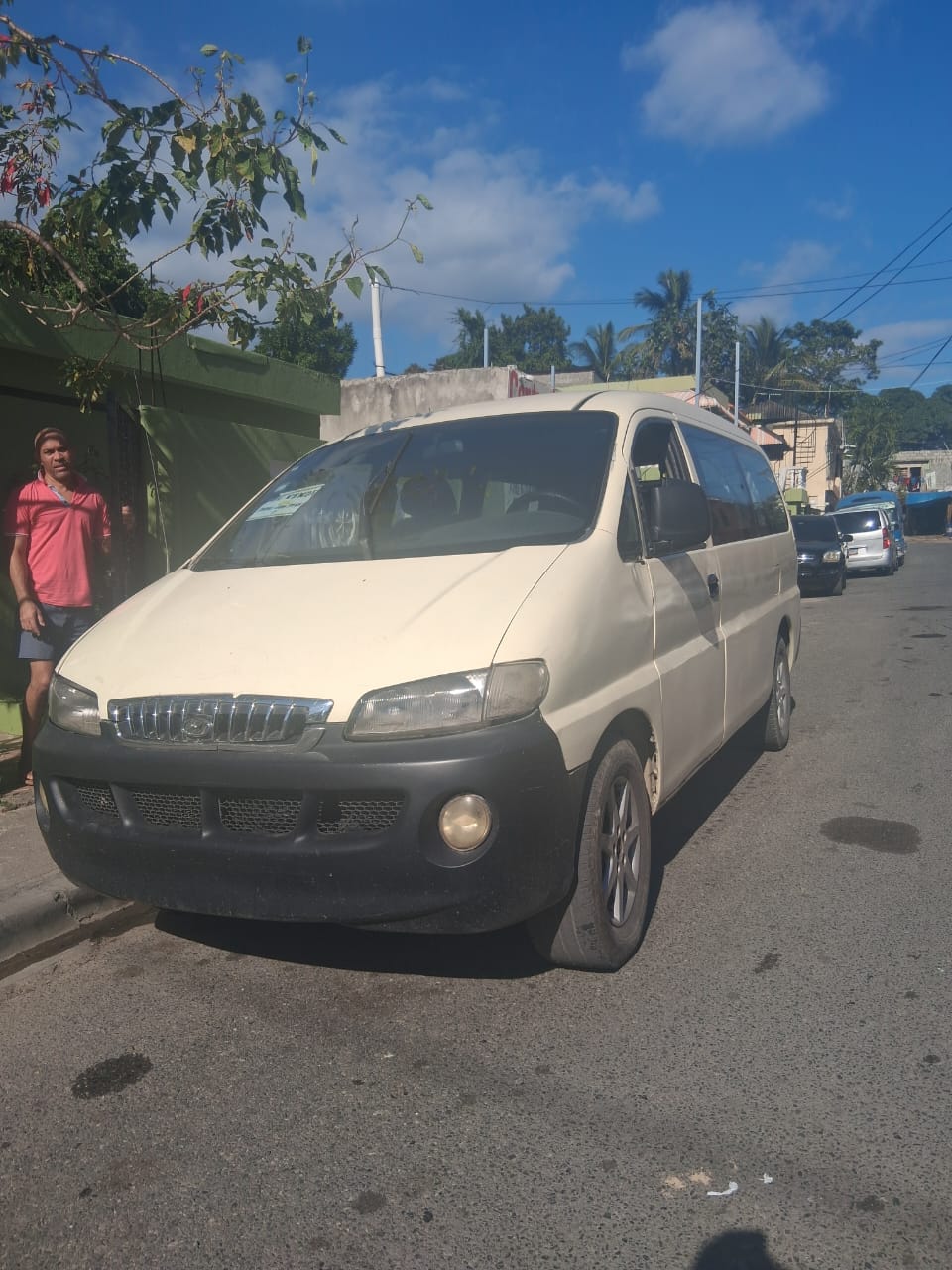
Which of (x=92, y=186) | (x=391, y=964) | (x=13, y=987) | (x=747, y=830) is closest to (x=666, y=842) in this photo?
(x=747, y=830)

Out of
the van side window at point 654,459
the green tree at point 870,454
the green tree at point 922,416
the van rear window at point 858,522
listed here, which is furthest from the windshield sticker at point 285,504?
the green tree at point 922,416

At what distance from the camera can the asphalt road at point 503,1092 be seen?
7.54 feet

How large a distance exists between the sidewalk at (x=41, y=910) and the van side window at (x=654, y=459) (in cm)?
237

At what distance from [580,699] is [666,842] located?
6.49 feet

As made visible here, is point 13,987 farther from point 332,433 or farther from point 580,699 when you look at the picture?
point 332,433

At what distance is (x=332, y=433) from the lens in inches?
621

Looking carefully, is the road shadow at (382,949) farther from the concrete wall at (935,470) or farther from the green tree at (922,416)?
the green tree at (922,416)

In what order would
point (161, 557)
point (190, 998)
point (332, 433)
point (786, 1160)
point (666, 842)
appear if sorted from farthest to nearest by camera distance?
point (332, 433) < point (161, 557) < point (666, 842) < point (190, 998) < point (786, 1160)

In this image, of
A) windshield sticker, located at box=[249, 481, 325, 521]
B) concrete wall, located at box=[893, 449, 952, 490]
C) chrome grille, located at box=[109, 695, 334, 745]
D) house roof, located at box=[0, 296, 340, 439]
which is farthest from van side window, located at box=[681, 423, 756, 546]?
concrete wall, located at box=[893, 449, 952, 490]

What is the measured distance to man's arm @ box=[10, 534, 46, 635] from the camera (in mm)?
5230

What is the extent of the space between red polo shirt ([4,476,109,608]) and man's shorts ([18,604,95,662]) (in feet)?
0.14

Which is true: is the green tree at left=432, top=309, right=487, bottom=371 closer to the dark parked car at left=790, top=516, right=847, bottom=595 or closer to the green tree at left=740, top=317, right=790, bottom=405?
the green tree at left=740, top=317, right=790, bottom=405

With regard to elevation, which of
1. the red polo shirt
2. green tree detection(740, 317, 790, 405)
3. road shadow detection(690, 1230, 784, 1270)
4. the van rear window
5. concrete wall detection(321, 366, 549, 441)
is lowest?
road shadow detection(690, 1230, 784, 1270)

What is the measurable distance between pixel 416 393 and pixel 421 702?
46.4ft
